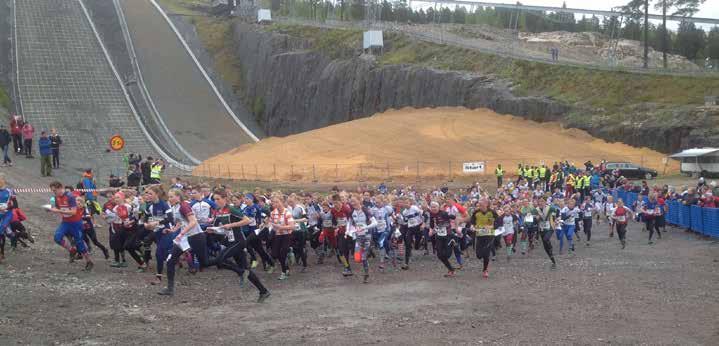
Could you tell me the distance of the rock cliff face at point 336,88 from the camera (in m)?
62.3

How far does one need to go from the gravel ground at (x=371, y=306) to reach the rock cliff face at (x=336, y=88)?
43.6 metres

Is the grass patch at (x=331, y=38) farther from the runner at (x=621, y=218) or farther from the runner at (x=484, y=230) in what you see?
the runner at (x=484, y=230)

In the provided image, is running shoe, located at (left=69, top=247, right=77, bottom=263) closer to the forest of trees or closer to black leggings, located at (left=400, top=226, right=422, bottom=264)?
black leggings, located at (left=400, top=226, right=422, bottom=264)

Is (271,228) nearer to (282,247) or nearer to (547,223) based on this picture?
(282,247)

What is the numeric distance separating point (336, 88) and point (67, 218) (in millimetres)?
56837

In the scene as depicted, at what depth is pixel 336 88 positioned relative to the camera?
2835 inches

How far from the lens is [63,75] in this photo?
66875 mm

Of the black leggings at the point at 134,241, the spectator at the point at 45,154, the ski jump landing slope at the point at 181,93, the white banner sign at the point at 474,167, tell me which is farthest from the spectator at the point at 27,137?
the white banner sign at the point at 474,167

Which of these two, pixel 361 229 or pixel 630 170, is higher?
pixel 361 229

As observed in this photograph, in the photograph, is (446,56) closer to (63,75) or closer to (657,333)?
(63,75)

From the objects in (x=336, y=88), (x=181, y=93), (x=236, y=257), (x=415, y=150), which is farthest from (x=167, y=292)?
(x=181, y=93)

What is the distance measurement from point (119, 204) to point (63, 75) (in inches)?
2157

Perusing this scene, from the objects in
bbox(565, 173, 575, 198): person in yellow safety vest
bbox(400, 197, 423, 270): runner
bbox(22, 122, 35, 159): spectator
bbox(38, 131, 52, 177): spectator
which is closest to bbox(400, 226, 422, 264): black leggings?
bbox(400, 197, 423, 270): runner

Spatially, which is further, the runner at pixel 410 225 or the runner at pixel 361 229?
the runner at pixel 410 225
